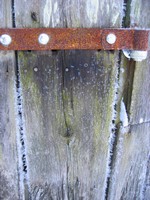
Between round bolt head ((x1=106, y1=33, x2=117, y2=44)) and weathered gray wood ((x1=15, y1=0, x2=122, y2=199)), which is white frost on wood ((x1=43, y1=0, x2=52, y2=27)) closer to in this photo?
weathered gray wood ((x1=15, y1=0, x2=122, y2=199))

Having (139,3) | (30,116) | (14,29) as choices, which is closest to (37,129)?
(30,116)

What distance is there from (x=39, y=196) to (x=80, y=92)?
17.1 inches

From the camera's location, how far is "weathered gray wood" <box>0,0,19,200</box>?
2.38ft

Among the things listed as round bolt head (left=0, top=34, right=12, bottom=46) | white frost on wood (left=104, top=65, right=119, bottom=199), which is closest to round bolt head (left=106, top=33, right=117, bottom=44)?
white frost on wood (left=104, top=65, right=119, bottom=199)

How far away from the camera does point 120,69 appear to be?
83 cm

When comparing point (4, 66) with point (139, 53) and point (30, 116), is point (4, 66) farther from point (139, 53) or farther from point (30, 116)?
point (139, 53)

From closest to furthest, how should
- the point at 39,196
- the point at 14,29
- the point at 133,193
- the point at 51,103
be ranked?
the point at 14,29, the point at 51,103, the point at 39,196, the point at 133,193

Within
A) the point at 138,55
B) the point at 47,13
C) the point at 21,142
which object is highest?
the point at 47,13

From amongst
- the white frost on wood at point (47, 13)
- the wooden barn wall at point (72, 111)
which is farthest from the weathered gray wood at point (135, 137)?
the white frost on wood at point (47, 13)

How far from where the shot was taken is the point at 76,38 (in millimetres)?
715

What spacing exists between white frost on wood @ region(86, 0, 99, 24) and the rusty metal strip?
1.9 inches

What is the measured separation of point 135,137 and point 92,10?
1.56 ft

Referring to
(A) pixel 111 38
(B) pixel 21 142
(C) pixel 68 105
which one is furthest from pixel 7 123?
(A) pixel 111 38

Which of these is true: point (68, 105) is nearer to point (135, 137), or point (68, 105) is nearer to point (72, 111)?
point (72, 111)
